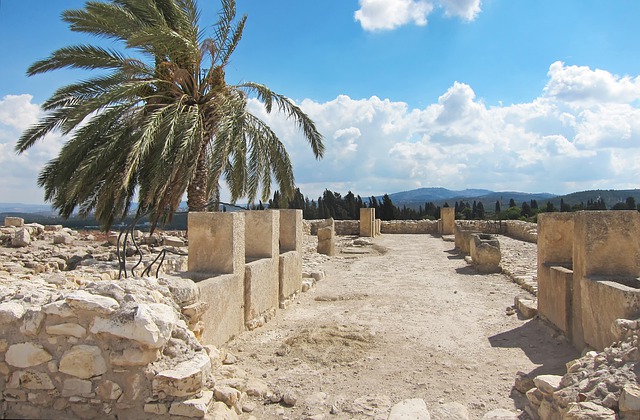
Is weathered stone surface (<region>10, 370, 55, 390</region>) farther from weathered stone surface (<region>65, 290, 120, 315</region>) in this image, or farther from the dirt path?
the dirt path

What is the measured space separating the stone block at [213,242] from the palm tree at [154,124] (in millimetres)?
2218

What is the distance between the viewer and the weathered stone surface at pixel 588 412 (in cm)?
280

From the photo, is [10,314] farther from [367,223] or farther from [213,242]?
[367,223]

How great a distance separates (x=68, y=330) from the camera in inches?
130

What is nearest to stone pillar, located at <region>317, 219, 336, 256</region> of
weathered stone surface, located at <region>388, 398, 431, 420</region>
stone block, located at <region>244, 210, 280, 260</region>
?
stone block, located at <region>244, 210, 280, 260</region>

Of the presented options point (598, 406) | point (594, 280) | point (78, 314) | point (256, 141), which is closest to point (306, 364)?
point (78, 314)

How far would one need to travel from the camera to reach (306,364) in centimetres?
483

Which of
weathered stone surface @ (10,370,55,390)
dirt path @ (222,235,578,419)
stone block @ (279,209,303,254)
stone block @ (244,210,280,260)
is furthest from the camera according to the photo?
stone block @ (279,209,303,254)

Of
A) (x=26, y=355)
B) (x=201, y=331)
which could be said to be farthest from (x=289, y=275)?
(x=26, y=355)

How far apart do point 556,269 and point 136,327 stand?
4.91 meters

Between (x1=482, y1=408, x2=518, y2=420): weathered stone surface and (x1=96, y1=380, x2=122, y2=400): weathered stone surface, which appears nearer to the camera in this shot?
(x1=96, y1=380, x2=122, y2=400): weathered stone surface

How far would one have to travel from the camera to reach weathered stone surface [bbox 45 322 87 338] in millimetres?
3311

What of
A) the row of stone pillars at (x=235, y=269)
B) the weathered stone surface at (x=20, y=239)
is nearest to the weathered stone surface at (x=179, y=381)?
the row of stone pillars at (x=235, y=269)

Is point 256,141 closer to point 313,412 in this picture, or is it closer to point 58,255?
point 58,255
